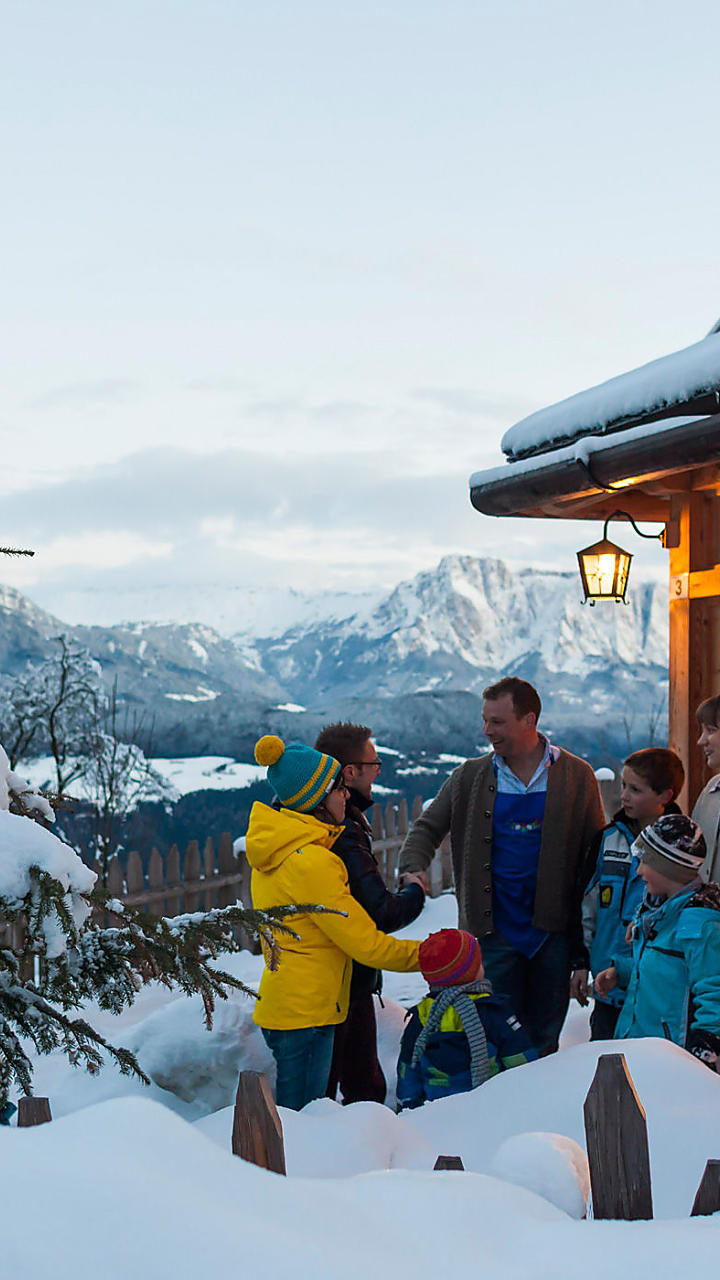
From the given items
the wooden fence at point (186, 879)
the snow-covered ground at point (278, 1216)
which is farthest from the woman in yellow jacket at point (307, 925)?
the wooden fence at point (186, 879)

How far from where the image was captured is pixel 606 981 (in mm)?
3363

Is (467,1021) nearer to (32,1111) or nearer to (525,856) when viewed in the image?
(525,856)

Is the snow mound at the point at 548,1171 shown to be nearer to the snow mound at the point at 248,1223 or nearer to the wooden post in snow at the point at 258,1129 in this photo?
the snow mound at the point at 248,1223

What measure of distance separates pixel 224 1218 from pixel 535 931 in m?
3.09

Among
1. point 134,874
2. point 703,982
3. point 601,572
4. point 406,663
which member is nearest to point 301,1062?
point 703,982

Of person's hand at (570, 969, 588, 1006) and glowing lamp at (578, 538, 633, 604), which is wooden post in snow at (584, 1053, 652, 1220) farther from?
glowing lamp at (578, 538, 633, 604)

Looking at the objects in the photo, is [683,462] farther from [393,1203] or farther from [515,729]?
[393,1203]

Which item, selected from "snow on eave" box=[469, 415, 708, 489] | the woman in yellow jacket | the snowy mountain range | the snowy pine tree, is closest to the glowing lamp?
"snow on eave" box=[469, 415, 708, 489]

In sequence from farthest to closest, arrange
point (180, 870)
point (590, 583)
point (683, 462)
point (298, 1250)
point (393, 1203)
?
point (180, 870), point (590, 583), point (683, 462), point (393, 1203), point (298, 1250)

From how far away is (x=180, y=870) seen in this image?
24.1ft

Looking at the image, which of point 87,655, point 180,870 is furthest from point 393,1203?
point 87,655

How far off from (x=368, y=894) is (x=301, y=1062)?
0.56 metres

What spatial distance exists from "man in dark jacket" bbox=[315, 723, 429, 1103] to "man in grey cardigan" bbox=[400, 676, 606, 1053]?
43 cm

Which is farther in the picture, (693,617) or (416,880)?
(693,617)
